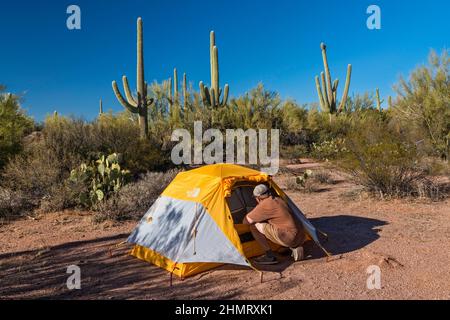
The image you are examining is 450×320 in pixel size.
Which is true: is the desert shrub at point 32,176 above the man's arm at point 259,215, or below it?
above

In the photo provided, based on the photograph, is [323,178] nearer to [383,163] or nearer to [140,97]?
[383,163]

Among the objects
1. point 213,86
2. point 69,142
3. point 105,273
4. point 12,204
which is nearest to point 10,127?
point 69,142

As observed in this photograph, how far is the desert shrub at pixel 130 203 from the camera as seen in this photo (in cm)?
764

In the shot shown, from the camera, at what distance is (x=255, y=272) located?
4.91 meters

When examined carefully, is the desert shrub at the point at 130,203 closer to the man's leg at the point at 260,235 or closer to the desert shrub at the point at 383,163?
the man's leg at the point at 260,235

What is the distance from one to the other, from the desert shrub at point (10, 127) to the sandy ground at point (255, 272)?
10.4ft

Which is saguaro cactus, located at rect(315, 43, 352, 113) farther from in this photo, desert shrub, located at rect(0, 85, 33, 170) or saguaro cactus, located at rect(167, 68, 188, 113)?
desert shrub, located at rect(0, 85, 33, 170)

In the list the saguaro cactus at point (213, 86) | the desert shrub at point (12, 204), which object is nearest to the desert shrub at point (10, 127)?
the desert shrub at point (12, 204)

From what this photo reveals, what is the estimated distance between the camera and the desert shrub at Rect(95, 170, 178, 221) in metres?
7.64

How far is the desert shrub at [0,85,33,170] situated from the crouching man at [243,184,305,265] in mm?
7095

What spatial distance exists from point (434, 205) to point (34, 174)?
882cm

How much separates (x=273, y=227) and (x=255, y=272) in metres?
0.66

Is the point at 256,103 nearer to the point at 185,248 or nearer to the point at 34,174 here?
the point at 34,174

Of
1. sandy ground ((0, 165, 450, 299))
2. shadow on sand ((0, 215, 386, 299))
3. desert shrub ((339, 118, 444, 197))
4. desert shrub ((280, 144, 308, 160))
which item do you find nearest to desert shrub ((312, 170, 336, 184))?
desert shrub ((339, 118, 444, 197))
